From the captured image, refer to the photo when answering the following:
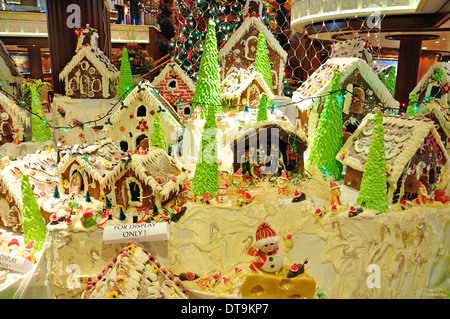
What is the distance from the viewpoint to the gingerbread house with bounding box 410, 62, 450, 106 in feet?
16.9

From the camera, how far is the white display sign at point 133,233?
11.3 ft

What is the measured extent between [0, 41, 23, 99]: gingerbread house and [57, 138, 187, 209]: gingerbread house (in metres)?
2.93

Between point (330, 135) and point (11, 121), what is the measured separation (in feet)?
15.6

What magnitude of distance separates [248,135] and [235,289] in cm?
173

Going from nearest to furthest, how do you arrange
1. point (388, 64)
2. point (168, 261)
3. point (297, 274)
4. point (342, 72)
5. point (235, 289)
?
point (297, 274)
point (235, 289)
point (168, 261)
point (342, 72)
point (388, 64)

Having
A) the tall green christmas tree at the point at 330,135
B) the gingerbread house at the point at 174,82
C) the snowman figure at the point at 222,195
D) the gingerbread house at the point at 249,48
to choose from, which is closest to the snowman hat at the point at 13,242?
the snowman figure at the point at 222,195

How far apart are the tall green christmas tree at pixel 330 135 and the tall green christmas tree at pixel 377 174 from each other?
0.93m

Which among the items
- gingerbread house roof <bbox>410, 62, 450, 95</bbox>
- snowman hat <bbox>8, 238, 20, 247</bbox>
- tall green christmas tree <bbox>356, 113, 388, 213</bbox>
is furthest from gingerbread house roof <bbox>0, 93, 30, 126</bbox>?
gingerbread house roof <bbox>410, 62, 450, 95</bbox>

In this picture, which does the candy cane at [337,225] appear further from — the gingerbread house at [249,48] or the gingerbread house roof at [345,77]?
the gingerbread house at [249,48]

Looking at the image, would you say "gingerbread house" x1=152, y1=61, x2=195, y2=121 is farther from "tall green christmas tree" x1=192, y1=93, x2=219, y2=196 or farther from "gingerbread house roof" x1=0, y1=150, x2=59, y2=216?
"tall green christmas tree" x1=192, y1=93, x2=219, y2=196

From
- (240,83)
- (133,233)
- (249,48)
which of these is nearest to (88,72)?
(240,83)
